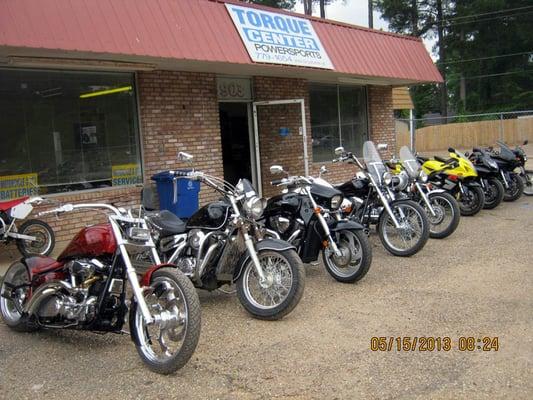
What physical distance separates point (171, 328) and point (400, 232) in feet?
12.9

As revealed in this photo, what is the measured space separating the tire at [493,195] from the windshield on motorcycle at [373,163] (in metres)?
3.87

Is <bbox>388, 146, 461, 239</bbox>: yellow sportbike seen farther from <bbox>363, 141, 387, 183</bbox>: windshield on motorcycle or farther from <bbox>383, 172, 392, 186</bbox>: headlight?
<bbox>363, 141, 387, 183</bbox>: windshield on motorcycle

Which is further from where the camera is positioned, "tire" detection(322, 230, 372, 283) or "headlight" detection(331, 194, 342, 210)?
"headlight" detection(331, 194, 342, 210)

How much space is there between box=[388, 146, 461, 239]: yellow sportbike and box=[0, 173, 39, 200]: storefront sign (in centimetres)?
512

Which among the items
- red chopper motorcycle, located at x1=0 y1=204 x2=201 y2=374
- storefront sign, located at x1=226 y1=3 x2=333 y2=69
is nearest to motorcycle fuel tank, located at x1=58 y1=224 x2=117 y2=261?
red chopper motorcycle, located at x1=0 y1=204 x2=201 y2=374

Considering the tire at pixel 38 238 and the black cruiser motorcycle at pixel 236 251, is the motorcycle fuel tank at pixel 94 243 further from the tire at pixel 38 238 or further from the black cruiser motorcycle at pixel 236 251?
the tire at pixel 38 238

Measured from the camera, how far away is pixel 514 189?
11.4 metres

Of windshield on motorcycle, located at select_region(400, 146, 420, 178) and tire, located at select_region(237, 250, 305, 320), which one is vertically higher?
windshield on motorcycle, located at select_region(400, 146, 420, 178)

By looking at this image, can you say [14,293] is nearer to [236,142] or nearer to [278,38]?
[278,38]

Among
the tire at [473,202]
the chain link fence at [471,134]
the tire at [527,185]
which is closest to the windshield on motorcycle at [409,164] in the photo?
the tire at [473,202]

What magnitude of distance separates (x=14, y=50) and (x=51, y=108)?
136 centimetres

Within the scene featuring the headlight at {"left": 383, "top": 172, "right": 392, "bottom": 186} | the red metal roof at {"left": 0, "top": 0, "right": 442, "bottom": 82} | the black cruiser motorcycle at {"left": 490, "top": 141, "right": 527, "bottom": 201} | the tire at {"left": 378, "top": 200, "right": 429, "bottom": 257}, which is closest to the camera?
the red metal roof at {"left": 0, "top": 0, "right": 442, "bottom": 82}

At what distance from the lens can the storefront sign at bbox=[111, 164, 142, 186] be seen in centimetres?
889

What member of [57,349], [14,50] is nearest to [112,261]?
[57,349]
